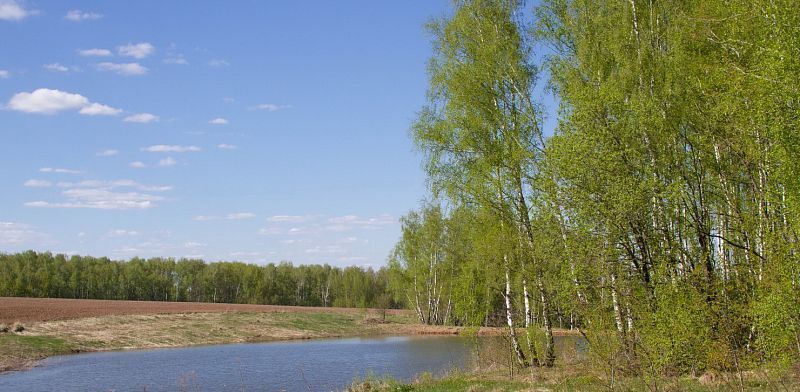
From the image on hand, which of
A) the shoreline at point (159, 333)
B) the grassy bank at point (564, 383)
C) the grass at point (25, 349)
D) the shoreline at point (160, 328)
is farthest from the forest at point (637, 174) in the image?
the grass at point (25, 349)

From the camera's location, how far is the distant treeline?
107 meters

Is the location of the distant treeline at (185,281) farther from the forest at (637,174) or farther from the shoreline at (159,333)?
the forest at (637,174)

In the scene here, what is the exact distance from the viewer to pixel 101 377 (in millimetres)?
32469

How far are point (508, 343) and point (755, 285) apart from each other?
8443 millimetres

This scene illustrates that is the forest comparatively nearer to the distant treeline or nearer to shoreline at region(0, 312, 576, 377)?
shoreline at region(0, 312, 576, 377)

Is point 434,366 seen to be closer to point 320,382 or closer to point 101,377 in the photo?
point 320,382

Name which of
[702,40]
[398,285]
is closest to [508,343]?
[702,40]

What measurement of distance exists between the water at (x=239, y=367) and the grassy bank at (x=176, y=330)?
8.71 feet

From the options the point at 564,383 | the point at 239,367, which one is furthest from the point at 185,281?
the point at 564,383

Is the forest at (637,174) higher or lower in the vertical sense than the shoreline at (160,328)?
higher

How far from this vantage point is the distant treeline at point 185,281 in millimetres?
106625

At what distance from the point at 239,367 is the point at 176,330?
23811mm

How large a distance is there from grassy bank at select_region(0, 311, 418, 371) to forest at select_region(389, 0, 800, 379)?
29.1m

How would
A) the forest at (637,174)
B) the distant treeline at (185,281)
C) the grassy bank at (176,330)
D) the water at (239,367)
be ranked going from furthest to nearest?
the distant treeline at (185,281), the grassy bank at (176,330), the water at (239,367), the forest at (637,174)
